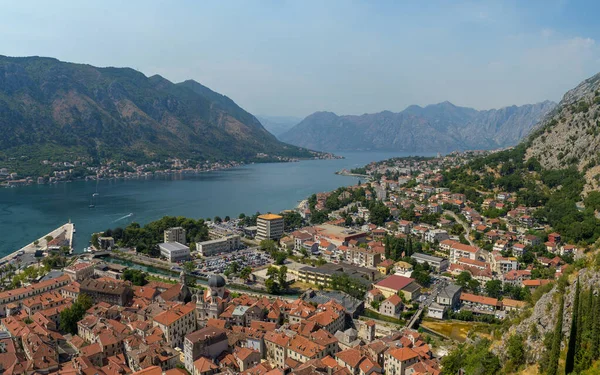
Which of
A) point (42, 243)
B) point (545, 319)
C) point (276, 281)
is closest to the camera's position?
point (545, 319)

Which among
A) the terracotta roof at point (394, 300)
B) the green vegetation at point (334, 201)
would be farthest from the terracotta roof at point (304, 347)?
the green vegetation at point (334, 201)

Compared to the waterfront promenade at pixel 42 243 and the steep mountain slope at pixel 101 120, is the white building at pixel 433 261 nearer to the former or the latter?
the waterfront promenade at pixel 42 243

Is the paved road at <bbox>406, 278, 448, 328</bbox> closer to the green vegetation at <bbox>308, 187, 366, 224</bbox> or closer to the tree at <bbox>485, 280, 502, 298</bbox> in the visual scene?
the tree at <bbox>485, 280, 502, 298</bbox>

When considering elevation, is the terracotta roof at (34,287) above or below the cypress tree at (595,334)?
below

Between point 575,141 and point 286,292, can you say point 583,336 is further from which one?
point 575,141

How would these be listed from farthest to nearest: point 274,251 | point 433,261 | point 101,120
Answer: point 101,120, point 274,251, point 433,261

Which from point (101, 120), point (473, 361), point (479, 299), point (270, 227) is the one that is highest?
point (101, 120)

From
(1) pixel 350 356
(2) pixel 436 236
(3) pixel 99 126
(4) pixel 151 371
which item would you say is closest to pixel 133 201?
(2) pixel 436 236

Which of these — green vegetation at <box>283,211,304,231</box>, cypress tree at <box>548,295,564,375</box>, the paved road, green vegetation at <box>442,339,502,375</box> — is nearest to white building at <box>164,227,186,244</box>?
green vegetation at <box>283,211,304,231</box>
